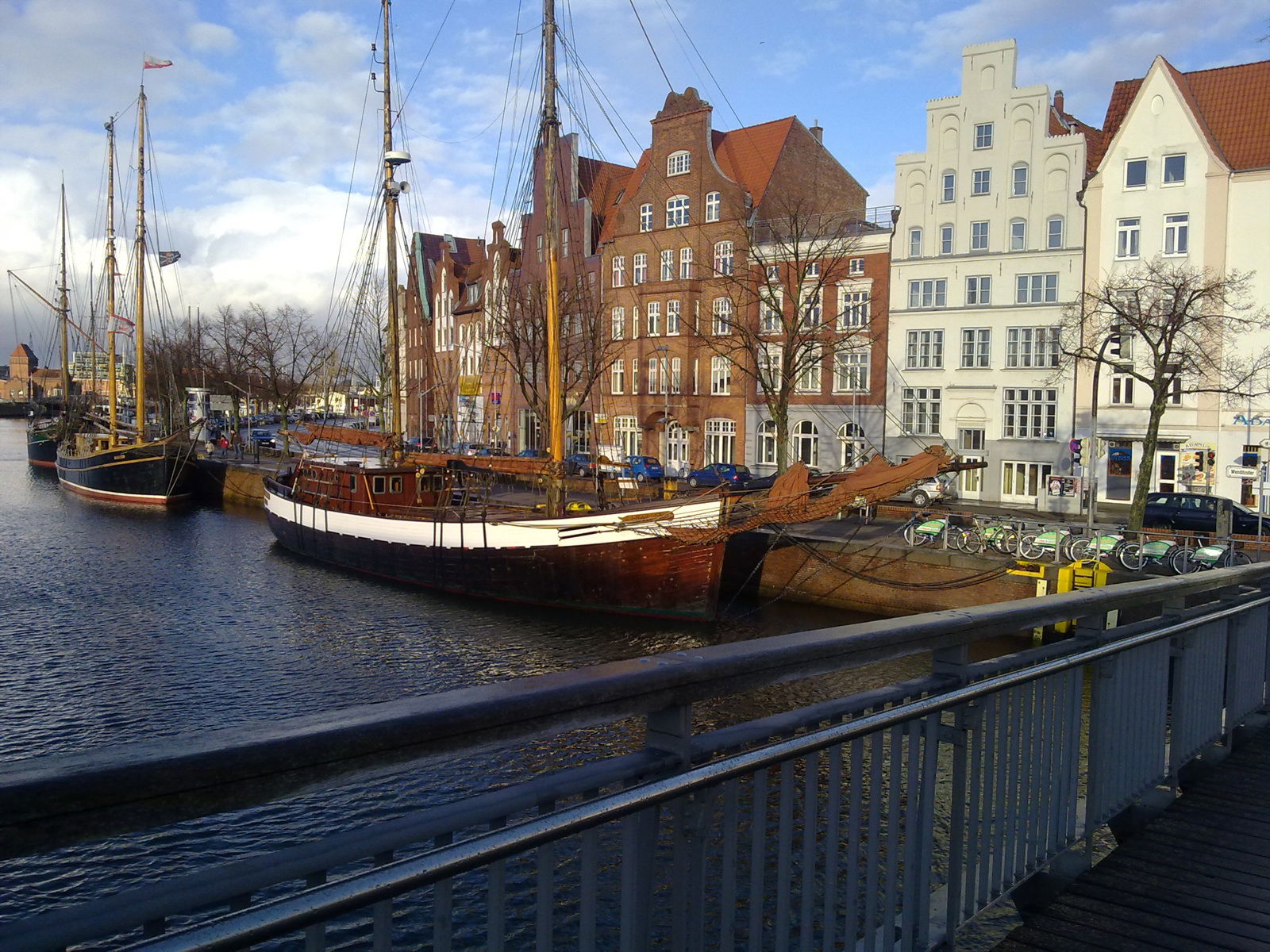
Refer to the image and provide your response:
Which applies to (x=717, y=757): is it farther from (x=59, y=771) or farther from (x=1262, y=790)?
(x=1262, y=790)

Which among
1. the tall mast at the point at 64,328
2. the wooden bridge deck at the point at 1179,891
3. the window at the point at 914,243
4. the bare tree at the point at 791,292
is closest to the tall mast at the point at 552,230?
the bare tree at the point at 791,292

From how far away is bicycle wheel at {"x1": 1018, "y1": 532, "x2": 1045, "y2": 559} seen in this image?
22892 millimetres

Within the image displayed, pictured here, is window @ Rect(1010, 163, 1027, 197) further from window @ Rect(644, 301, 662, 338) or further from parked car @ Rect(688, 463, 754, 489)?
window @ Rect(644, 301, 662, 338)

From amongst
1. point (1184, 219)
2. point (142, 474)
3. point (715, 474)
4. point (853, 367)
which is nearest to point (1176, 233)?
point (1184, 219)

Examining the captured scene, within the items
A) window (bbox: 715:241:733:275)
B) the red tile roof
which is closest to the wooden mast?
window (bbox: 715:241:733:275)

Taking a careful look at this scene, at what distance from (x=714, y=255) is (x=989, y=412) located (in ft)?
49.8

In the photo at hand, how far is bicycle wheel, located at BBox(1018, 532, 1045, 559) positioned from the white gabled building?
1309cm

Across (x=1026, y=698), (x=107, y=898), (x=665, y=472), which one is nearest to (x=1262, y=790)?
(x=1026, y=698)

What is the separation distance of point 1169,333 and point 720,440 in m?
23.4

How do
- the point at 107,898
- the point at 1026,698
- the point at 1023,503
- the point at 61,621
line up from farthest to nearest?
the point at 1023,503 → the point at 61,621 → the point at 1026,698 → the point at 107,898

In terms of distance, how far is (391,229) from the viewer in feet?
113

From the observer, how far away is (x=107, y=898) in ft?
4.75

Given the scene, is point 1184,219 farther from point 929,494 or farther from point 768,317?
point 768,317

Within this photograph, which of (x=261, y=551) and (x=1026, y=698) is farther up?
(x=1026, y=698)
